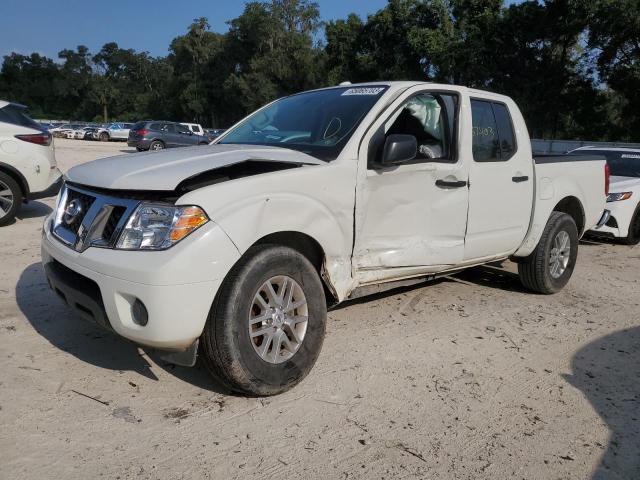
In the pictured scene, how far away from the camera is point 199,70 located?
64.5m

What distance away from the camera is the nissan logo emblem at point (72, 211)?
10.4ft

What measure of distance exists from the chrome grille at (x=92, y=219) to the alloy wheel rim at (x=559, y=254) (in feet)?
13.3

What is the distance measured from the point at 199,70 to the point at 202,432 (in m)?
66.7

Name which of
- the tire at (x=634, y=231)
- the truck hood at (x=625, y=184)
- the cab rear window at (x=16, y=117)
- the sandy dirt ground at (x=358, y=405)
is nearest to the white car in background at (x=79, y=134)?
the cab rear window at (x=16, y=117)

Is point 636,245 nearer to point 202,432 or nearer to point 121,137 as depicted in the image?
point 202,432

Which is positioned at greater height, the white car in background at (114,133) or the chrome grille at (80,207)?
the white car in background at (114,133)

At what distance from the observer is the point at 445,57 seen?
35.4 meters

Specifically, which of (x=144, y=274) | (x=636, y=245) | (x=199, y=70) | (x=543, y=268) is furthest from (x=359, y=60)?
(x=144, y=274)

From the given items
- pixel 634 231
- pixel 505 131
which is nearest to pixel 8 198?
pixel 505 131

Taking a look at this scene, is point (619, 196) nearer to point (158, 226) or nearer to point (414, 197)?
point (414, 197)

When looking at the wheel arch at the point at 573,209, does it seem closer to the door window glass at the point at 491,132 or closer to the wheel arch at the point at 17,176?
the door window glass at the point at 491,132

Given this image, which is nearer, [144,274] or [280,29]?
[144,274]

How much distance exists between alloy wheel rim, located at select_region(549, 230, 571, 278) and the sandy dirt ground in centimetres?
76

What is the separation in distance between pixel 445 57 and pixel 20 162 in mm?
32449
